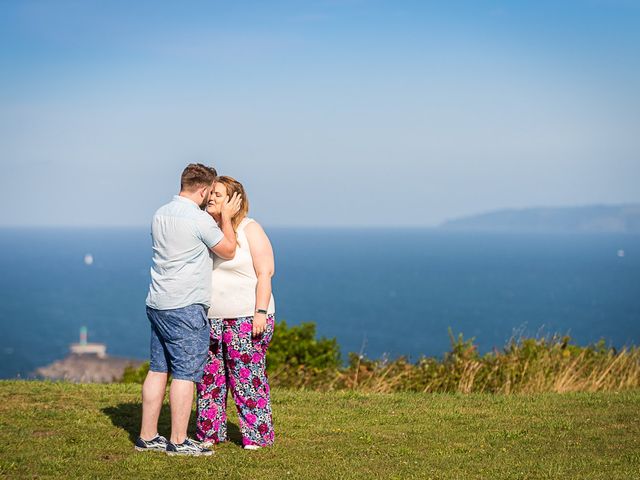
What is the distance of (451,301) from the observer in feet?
467

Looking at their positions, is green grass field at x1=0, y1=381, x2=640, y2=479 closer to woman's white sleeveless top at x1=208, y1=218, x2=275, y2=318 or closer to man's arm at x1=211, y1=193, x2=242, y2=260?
woman's white sleeveless top at x1=208, y1=218, x2=275, y2=318

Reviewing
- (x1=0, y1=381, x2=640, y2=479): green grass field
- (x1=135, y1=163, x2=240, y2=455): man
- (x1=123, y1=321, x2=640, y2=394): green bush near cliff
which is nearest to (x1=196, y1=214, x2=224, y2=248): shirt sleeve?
(x1=135, y1=163, x2=240, y2=455): man

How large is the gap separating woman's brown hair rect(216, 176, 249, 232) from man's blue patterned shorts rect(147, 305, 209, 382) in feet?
2.56

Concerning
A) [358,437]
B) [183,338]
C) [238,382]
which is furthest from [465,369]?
[183,338]

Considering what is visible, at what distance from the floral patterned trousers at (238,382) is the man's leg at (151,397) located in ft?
1.57

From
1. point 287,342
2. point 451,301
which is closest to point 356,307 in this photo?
point 451,301

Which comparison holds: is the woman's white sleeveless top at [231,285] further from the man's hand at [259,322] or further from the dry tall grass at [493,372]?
the dry tall grass at [493,372]

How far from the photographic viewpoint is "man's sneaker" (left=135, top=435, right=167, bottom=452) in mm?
6984

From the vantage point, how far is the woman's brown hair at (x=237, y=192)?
22.8 feet

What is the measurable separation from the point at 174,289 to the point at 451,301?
13797cm

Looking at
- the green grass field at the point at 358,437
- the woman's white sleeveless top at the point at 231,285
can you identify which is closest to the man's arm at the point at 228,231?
the woman's white sleeveless top at the point at 231,285

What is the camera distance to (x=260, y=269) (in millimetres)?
6938

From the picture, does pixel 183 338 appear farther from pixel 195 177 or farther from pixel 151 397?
pixel 195 177

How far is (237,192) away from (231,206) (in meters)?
0.14
